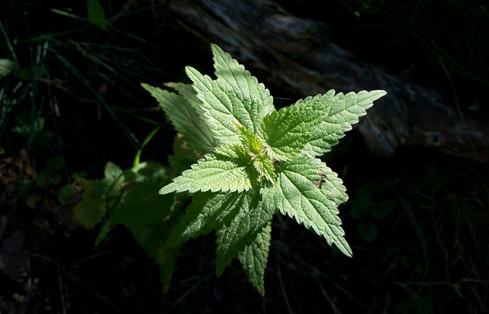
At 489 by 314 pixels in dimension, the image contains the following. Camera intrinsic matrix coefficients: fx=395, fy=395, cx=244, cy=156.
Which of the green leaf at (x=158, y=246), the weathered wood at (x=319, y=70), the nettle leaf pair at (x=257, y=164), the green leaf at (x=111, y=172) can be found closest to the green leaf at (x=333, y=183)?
the nettle leaf pair at (x=257, y=164)

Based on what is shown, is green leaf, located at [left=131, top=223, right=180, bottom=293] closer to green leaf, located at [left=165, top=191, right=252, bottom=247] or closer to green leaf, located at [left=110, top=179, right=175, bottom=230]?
green leaf, located at [left=110, top=179, right=175, bottom=230]

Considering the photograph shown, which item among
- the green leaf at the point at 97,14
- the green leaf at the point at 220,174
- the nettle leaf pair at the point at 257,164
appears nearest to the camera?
the green leaf at the point at 220,174

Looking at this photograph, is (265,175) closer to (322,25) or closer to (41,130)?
(322,25)

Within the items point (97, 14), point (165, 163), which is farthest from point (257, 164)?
point (97, 14)

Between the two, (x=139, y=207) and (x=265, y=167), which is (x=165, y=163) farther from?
(x=265, y=167)

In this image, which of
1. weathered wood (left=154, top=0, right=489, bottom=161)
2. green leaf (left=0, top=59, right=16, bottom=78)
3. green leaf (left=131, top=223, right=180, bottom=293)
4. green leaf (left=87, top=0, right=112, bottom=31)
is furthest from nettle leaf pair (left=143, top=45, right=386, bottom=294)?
green leaf (left=0, top=59, right=16, bottom=78)

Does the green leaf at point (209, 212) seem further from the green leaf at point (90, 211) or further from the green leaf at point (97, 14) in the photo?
the green leaf at point (97, 14)
